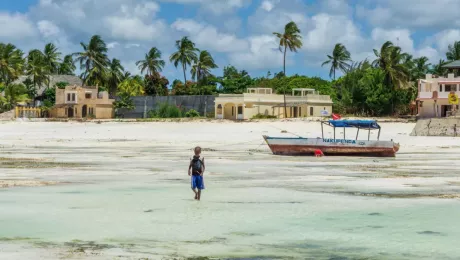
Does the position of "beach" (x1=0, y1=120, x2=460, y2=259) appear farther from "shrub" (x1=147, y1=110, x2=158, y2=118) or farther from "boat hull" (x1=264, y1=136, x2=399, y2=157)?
"shrub" (x1=147, y1=110, x2=158, y2=118)

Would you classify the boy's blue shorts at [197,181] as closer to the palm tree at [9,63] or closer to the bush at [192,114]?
the bush at [192,114]

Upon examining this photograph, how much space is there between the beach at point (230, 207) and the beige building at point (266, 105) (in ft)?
118

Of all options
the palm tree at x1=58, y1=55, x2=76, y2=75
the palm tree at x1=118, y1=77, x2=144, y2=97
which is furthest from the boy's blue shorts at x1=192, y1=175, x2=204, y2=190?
the palm tree at x1=58, y1=55, x2=76, y2=75

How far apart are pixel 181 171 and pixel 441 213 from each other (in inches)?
530

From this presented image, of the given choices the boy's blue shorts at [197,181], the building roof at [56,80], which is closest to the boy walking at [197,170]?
the boy's blue shorts at [197,181]

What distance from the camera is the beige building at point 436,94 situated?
73938 millimetres

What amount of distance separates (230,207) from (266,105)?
196 ft

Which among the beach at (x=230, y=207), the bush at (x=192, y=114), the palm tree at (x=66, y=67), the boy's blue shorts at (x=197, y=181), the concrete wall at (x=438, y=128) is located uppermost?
the palm tree at (x=66, y=67)

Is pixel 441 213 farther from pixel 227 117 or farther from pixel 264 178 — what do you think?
pixel 227 117

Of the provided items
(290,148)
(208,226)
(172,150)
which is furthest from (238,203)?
(172,150)

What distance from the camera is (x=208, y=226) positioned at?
15648 mm

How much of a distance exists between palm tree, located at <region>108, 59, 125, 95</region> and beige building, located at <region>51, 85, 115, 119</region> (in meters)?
12.0

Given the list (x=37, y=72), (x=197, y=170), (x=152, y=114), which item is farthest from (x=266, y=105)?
(x=197, y=170)

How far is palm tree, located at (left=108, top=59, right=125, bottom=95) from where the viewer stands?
98.7 m
